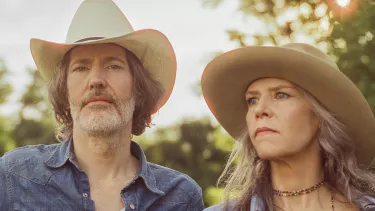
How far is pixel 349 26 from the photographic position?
7.44 meters

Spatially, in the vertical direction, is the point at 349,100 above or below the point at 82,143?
above

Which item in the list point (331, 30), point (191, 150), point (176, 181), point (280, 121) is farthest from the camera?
point (191, 150)

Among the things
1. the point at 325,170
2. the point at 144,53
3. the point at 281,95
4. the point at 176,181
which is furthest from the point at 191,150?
the point at 281,95

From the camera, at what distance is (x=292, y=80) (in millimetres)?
3793

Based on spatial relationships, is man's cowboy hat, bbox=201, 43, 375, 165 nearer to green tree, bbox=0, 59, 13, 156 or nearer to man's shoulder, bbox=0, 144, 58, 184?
man's shoulder, bbox=0, 144, 58, 184

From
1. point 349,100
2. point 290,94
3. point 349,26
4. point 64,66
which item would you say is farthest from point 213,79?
point 349,26

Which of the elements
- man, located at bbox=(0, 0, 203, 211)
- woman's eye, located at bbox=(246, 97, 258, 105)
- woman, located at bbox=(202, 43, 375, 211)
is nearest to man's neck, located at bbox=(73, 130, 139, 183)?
man, located at bbox=(0, 0, 203, 211)

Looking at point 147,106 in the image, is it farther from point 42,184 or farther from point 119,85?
point 42,184

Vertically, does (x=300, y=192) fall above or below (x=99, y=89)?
below

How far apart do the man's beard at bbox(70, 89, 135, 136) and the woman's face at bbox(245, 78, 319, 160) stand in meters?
0.95

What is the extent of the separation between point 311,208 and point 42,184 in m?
1.60

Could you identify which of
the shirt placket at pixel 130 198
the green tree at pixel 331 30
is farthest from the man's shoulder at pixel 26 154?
the green tree at pixel 331 30

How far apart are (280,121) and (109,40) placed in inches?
52.3

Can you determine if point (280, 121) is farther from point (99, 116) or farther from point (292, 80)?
point (99, 116)
